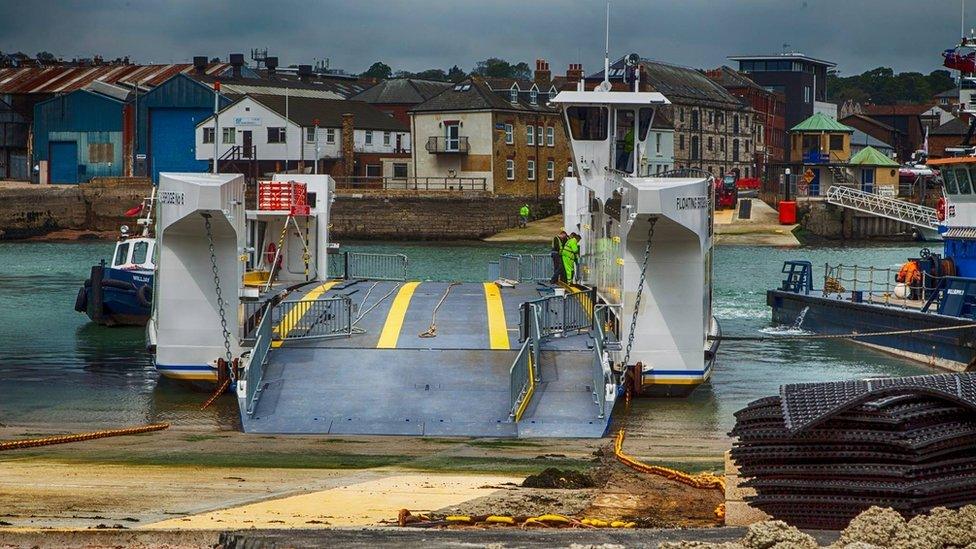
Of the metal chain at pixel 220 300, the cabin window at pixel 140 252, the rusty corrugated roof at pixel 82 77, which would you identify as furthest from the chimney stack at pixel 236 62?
the metal chain at pixel 220 300

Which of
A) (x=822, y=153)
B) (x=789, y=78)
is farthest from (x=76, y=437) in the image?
(x=789, y=78)

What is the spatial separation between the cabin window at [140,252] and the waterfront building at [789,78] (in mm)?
106653

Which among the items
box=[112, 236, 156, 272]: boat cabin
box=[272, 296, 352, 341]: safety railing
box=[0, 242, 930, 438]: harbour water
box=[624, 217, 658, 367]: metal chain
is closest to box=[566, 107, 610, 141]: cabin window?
box=[0, 242, 930, 438]: harbour water

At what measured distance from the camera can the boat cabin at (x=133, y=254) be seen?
39562 millimetres

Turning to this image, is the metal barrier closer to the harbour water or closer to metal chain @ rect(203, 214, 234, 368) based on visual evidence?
the harbour water

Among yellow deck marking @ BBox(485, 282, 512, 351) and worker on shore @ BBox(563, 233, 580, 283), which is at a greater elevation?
worker on shore @ BBox(563, 233, 580, 283)

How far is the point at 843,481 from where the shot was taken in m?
11.4

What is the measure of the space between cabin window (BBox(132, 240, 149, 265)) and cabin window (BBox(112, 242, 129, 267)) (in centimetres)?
20

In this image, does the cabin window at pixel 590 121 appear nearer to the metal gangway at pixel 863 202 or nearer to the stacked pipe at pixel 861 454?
the stacked pipe at pixel 861 454

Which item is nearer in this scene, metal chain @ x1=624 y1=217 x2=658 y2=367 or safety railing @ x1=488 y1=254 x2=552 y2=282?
metal chain @ x1=624 y1=217 x2=658 y2=367

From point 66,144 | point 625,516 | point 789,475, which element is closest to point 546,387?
point 625,516

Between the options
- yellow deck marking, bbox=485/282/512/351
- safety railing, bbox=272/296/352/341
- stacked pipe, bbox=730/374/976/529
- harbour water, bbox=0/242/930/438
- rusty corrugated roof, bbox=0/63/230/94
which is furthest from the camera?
rusty corrugated roof, bbox=0/63/230/94

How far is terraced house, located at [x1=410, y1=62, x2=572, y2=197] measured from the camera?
91.8 m

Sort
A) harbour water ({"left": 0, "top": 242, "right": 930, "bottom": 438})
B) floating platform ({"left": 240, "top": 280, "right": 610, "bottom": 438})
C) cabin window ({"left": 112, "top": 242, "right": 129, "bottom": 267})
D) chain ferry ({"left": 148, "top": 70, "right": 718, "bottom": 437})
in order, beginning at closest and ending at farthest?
floating platform ({"left": 240, "top": 280, "right": 610, "bottom": 438}), chain ferry ({"left": 148, "top": 70, "right": 718, "bottom": 437}), harbour water ({"left": 0, "top": 242, "right": 930, "bottom": 438}), cabin window ({"left": 112, "top": 242, "right": 129, "bottom": 267})
